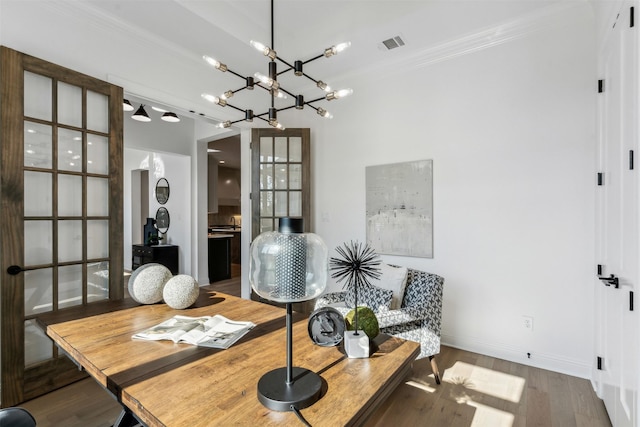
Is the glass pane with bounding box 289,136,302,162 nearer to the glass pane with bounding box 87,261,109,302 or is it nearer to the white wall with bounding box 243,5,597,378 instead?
the white wall with bounding box 243,5,597,378

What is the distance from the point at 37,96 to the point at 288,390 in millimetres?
2731

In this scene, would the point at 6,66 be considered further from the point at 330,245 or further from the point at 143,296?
the point at 330,245

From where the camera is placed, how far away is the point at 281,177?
12.9 feet

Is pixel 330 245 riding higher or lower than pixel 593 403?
higher

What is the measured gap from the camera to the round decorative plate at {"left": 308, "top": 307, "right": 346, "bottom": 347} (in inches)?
44.9

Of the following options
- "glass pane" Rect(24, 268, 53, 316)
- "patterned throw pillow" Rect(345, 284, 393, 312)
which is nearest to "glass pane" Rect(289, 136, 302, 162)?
"patterned throw pillow" Rect(345, 284, 393, 312)

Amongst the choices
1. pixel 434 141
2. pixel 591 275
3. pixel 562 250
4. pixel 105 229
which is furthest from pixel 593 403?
pixel 105 229

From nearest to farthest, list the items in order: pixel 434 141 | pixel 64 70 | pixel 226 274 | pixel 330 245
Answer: pixel 64 70, pixel 434 141, pixel 330 245, pixel 226 274

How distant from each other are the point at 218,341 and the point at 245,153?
318 cm

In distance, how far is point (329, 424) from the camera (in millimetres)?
727

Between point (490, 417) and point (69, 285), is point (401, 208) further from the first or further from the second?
point (69, 285)

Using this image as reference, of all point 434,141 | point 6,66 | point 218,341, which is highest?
point 6,66

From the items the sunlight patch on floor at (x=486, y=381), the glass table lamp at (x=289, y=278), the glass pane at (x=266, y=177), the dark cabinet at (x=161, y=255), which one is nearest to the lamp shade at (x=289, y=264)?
the glass table lamp at (x=289, y=278)

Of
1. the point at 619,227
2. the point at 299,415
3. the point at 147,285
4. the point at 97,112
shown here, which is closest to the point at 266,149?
the point at 97,112
